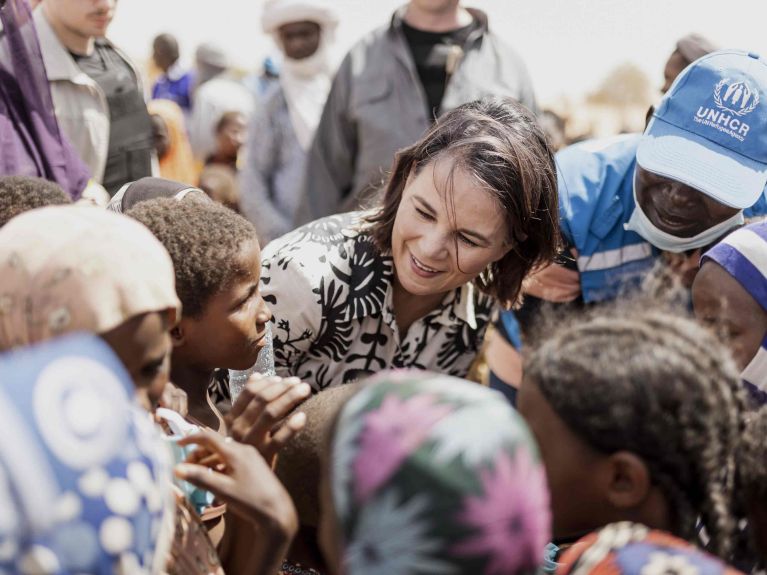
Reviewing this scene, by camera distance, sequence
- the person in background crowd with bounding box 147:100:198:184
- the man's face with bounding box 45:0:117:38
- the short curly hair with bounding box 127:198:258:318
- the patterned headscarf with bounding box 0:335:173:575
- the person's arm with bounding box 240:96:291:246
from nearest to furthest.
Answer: the patterned headscarf with bounding box 0:335:173:575
the short curly hair with bounding box 127:198:258:318
the man's face with bounding box 45:0:117:38
the person's arm with bounding box 240:96:291:246
the person in background crowd with bounding box 147:100:198:184

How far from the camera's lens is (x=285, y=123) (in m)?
5.99

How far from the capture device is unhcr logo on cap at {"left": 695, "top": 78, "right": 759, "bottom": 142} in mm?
3135

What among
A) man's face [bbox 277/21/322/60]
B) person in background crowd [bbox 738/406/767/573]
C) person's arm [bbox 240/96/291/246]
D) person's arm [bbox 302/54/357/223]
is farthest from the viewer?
man's face [bbox 277/21/322/60]

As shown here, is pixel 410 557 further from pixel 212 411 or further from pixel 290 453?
pixel 212 411

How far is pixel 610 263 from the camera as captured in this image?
343 cm

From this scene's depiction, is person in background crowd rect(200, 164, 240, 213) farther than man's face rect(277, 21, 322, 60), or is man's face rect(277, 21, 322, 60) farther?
person in background crowd rect(200, 164, 240, 213)

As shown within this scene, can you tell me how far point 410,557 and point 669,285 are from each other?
1.99 meters

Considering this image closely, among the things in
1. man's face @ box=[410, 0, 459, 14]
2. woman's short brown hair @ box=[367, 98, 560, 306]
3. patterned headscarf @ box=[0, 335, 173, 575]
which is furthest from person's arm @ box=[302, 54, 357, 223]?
patterned headscarf @ box=[0, 335, 173, 575]

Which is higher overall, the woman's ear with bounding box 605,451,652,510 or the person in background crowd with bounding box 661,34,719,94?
the woman's ear with bounding box 605,451,652,510

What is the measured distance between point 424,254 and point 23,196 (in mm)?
1086

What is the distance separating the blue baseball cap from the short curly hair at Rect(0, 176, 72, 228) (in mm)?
1750

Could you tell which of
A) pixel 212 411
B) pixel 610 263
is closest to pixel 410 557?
pixel 212 411

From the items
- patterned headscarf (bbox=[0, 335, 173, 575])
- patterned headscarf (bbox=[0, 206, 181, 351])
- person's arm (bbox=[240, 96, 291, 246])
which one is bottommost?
person's arm (bbox=[240, 96, 291, 246])

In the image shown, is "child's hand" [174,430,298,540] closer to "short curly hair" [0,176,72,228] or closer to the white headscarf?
"short curly hair" [0,176,72,228]
